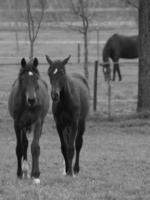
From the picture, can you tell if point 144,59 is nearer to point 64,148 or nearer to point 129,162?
point 129,162

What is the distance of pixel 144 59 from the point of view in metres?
17.2

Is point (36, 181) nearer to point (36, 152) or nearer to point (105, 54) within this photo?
point (36, 152)

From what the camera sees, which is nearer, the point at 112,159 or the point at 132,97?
the point at 112,159

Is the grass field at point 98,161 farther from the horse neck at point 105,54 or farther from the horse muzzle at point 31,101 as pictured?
the horse neck at point 105,54

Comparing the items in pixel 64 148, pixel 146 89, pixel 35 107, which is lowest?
pixel 146 89

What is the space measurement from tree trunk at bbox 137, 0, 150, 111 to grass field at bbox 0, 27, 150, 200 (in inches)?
23.6

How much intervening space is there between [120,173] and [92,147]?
11.0 ft

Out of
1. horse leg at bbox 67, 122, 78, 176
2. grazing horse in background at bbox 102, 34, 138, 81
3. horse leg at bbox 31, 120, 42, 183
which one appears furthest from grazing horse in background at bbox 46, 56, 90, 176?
grazing horse in background at bbox 102, 34, 138, 81

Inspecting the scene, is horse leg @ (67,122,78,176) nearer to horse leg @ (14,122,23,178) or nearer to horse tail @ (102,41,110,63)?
horse leg @ (14,122,23,178)

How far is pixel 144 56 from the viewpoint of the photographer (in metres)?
17.2

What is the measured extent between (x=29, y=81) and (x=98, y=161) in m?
2.80

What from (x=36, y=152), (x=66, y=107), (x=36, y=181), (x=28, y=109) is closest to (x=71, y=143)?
(x=66, y=107)

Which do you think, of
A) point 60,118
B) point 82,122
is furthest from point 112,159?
point 60,118

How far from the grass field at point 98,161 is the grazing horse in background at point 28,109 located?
28cm
